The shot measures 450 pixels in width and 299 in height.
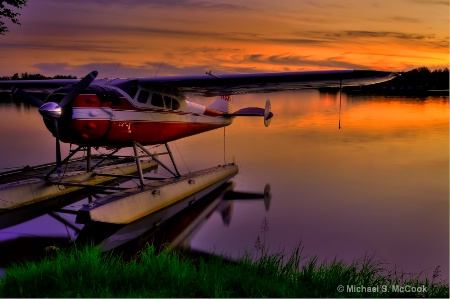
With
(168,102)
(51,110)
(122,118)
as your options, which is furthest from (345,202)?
(51,110)

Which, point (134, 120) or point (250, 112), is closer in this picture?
point (134, 120)

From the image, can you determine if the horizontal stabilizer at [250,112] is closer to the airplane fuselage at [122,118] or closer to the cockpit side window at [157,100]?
the airplane fuselage at [122,118]

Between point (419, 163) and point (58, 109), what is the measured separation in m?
13.6

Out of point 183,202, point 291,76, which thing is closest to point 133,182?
point 183,202

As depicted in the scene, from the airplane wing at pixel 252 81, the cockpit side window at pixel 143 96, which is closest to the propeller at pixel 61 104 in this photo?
the airplane wing at pixel 252 81

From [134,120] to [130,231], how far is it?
2.56 m

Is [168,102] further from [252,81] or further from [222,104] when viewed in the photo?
[222,104]

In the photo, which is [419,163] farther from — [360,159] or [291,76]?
[291,76]

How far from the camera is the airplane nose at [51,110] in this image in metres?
8.18

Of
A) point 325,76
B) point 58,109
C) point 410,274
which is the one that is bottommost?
point 410,274

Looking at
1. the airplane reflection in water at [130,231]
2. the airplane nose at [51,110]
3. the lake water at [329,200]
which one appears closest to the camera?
the airplane reflection in water at [130,231]

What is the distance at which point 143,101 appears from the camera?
10.0 meters

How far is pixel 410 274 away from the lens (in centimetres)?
659

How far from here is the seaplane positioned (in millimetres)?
8500
